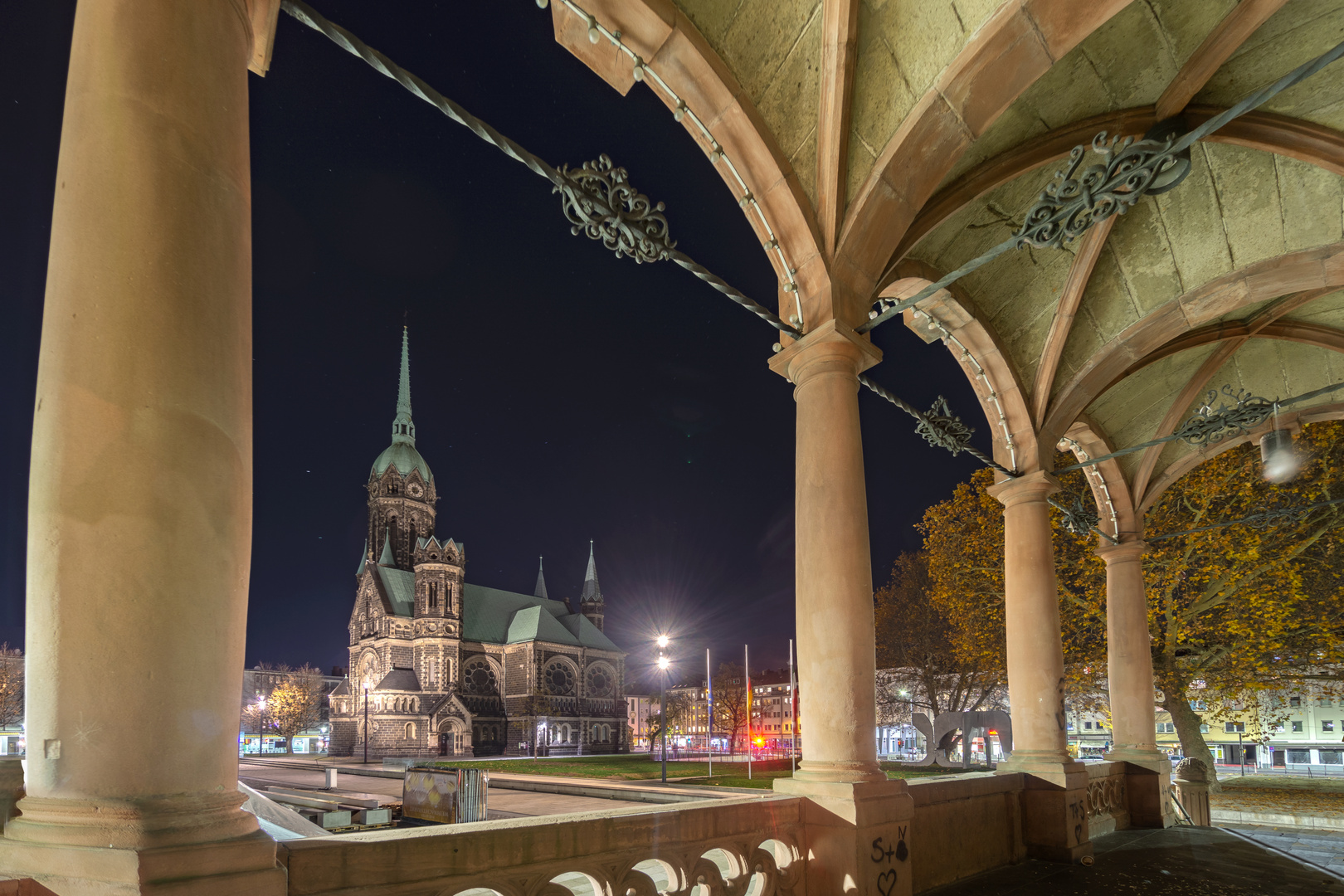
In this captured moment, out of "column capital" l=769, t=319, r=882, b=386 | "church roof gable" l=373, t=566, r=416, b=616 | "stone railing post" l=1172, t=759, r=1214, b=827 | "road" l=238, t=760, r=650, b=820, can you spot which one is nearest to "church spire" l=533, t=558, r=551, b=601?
"church roof gable" l=373, t=566, r=416, b=616

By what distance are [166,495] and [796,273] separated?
466cm

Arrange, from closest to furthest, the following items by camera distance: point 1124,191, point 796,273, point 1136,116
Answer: point 1124,191
point 796,273
point 1136,116

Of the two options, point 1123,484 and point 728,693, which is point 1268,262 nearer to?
point 1123,484

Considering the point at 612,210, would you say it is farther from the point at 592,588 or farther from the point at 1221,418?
the point at 592,588

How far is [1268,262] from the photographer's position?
8219 mm

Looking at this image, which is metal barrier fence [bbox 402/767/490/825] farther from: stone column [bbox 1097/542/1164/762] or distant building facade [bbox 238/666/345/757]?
distant building facade [bbox 238/666/345/757]

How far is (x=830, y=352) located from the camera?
5.61 m

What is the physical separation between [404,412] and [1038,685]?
2751 inches

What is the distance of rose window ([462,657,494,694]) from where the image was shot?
2485 inches

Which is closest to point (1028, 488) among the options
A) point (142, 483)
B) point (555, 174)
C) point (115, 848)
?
point (555, 174)

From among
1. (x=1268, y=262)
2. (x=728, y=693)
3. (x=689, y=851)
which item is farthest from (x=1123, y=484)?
(x=728, y=693)

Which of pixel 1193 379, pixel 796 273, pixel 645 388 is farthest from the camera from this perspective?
pixel 645 388

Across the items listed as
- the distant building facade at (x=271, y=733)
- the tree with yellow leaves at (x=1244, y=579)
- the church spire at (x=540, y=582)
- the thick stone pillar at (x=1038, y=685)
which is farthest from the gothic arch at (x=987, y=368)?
the distant building facade at (x=271, y=733)

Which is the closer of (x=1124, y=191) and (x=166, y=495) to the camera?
(x=166, y=495)
